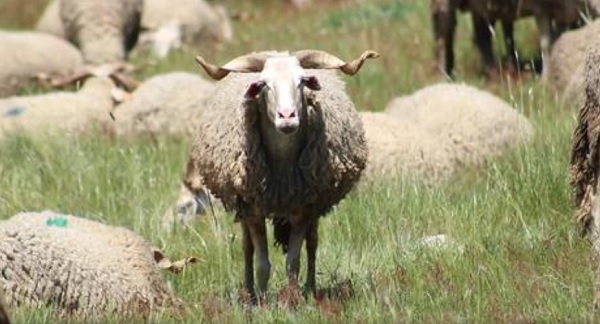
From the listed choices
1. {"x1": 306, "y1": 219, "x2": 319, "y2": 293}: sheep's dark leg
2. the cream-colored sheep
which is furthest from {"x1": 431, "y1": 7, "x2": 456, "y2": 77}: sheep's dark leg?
{"x1": 306, "y1": 219, "x2": 319, "y2": 293}: sheep's dark leg

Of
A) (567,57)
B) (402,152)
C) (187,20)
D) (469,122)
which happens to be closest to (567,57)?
(567,57)

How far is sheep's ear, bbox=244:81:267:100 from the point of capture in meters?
8.62

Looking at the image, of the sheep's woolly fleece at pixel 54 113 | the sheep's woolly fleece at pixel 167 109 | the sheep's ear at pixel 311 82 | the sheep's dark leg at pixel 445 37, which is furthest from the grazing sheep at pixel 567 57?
the sheep's ear at pixel 311 82

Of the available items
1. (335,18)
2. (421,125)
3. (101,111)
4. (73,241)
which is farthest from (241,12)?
(73,241)

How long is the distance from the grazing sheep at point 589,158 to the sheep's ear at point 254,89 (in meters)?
1.70

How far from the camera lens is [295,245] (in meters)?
9.05

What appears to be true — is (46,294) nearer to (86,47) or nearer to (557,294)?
(557,294)

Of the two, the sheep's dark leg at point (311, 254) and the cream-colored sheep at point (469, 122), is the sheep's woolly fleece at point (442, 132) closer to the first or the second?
the cream-colored sheep at point (469, 122)

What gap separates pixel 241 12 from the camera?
79.4 feet

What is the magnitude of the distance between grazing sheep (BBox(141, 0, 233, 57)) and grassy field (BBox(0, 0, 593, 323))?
5.51 m

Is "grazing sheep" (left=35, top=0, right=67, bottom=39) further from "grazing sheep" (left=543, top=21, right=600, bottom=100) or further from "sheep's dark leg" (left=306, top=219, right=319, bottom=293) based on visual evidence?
"sheep's dark leg" (left=306, top=219, right=319, bottom=293)

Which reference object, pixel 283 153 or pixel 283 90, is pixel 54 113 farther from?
pixel 283 90

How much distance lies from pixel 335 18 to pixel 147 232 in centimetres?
921

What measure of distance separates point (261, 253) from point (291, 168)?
525mm
